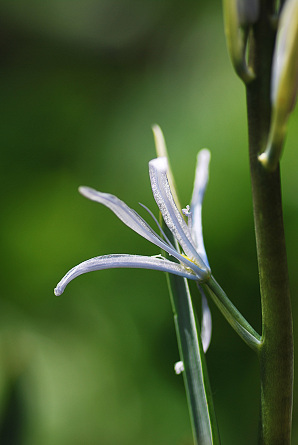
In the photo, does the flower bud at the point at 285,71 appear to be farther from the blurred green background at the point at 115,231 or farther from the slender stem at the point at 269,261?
the blurred green background at the point at 115,231

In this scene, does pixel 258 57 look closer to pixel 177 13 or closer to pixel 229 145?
Result: pixel 229 145

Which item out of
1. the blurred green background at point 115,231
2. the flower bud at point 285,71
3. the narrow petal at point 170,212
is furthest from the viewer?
the blurred green background at point 115,231

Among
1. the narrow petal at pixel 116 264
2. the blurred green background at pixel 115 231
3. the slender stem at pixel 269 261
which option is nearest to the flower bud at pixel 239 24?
the slender stem at pixel 269 261

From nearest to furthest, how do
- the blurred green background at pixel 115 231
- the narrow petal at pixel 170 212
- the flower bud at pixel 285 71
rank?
the flower bud at pixel 285 71, the narrow petal at pixel 170 212, the blurred green background at pixel 115 231

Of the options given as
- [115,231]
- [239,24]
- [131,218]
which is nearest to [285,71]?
[239,24]

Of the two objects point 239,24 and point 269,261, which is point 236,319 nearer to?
point 269,261

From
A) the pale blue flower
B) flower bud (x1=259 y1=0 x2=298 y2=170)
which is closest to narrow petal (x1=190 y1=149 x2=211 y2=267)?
the pale blue flower

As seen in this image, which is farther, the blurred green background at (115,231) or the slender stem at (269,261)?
the blurred green background at (115,231)
